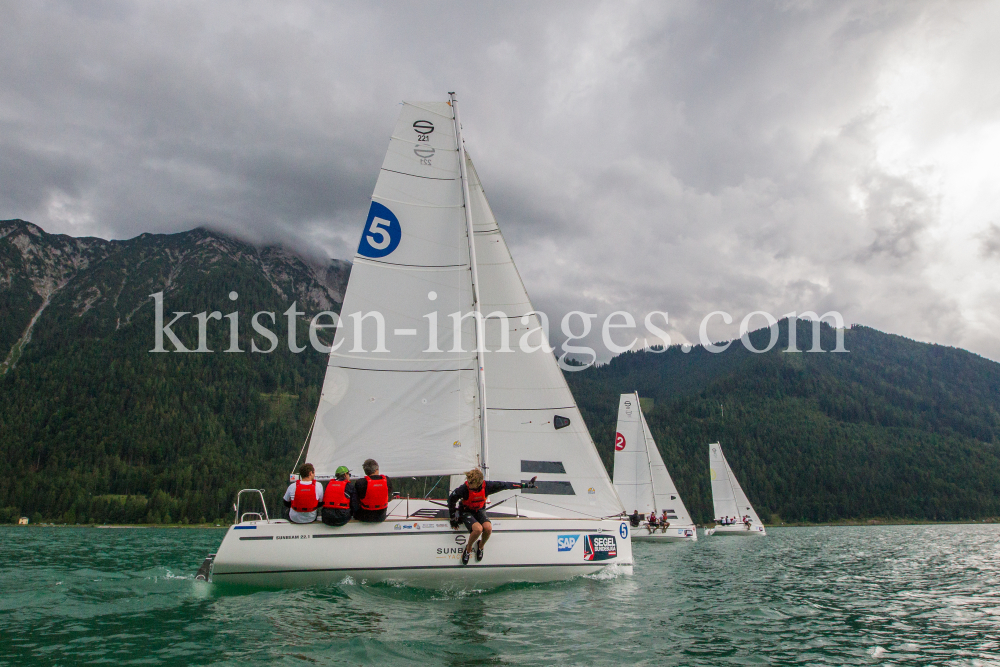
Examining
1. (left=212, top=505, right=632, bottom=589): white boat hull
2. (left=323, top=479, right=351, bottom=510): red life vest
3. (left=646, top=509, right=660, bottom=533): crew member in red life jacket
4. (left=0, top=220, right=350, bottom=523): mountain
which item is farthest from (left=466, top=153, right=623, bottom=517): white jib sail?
(left=0, top=220, right=350, bottom=523): mountain

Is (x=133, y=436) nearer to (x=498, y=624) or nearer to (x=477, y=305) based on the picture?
(x=477, y=305)

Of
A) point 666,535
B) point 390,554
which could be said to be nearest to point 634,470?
point 666,535

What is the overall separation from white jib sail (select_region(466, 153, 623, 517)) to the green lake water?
2.32 m

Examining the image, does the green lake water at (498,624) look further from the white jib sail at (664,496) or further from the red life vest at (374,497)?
the white jib sail at (664,496)

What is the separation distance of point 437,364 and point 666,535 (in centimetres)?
3621

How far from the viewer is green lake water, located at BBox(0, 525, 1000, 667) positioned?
798cm

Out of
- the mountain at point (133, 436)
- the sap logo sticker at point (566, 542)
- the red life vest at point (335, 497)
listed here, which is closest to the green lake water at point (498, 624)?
the sap logo sticker at point (566, 542)

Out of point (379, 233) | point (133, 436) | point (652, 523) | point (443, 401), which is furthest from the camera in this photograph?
point (133, 436)

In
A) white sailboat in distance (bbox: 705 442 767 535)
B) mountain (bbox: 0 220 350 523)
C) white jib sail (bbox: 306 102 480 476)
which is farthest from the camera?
mountain (bbox: 0 220 350 523)

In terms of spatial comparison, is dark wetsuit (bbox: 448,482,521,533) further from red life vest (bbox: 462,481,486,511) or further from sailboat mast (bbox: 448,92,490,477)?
sailboat mast (bbox: 448,92,490,477)

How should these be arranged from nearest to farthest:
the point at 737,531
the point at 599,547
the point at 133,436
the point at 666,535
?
the point at 599,547 < the point at 666,535 < the point at 737,531 < the point at 133,436

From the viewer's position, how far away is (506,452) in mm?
15766

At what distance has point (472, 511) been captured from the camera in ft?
41.9

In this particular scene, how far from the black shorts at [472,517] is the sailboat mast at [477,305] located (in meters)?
1.91
